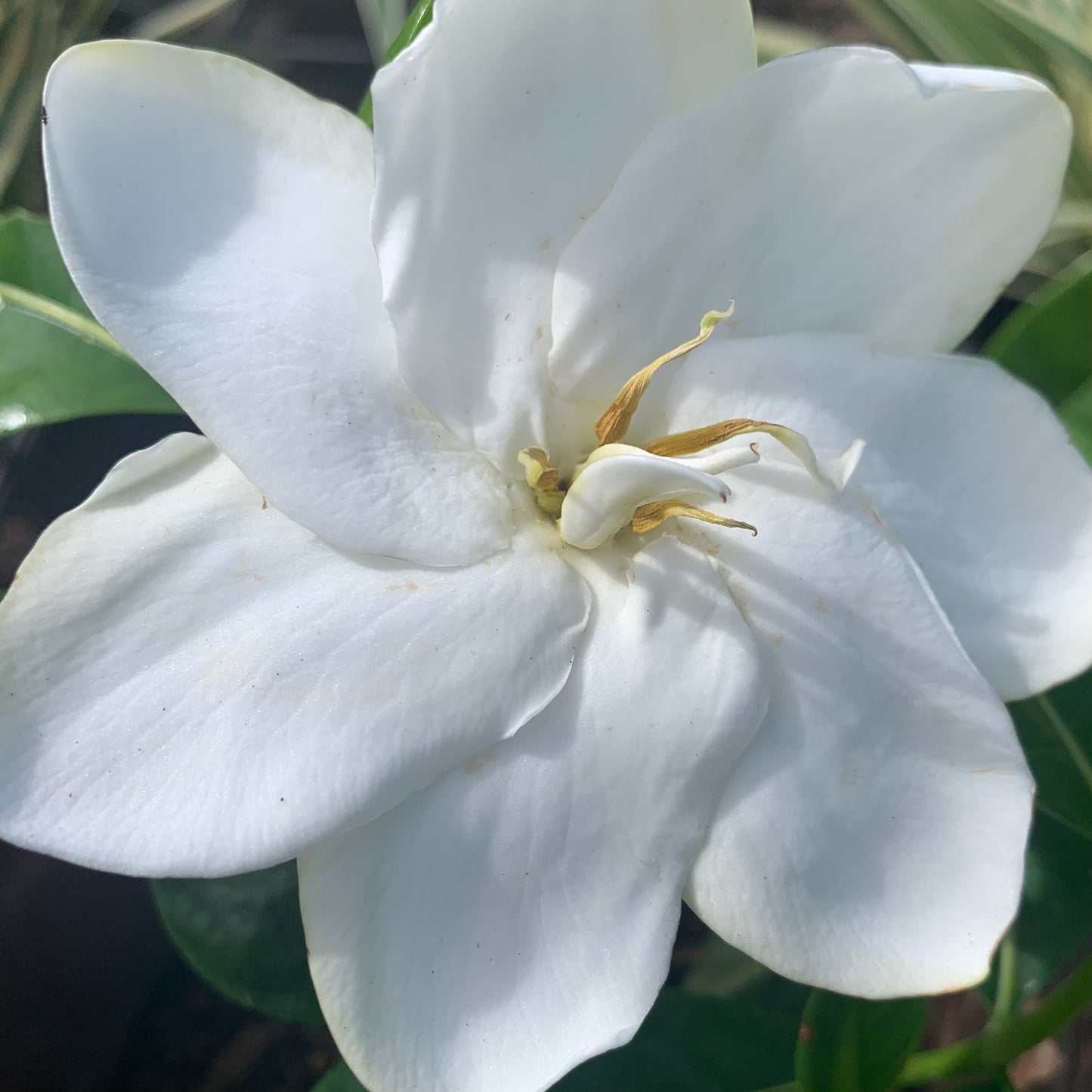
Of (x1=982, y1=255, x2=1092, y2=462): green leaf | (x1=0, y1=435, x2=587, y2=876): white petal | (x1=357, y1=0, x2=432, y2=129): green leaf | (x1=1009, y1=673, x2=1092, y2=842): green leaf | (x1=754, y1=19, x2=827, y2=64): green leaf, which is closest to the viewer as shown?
(x1=0, y1=435, x2=587, y2=876): white petal

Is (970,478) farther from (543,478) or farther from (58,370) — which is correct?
(58,370)

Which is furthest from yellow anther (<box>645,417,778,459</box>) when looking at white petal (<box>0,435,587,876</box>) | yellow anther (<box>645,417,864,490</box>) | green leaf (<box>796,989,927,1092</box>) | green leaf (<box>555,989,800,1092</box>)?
green leaf (<box>555,989,800,1092</box>)

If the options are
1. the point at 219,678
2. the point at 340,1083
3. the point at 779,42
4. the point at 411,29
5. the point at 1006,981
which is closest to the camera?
the point at 219,678

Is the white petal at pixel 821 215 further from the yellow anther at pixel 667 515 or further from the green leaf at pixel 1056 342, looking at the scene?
the green leaf at pixel 1056 342

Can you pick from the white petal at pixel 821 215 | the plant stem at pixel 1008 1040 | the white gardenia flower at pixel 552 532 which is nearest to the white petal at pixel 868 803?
the white gardenia flower at pixel 552 532

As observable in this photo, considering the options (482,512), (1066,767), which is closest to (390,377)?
(482,512)

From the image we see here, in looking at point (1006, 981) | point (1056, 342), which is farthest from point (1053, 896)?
point (1056, 342)

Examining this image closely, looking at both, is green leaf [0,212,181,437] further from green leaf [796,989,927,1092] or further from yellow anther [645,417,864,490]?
green leaf [796,989,927,1092]
